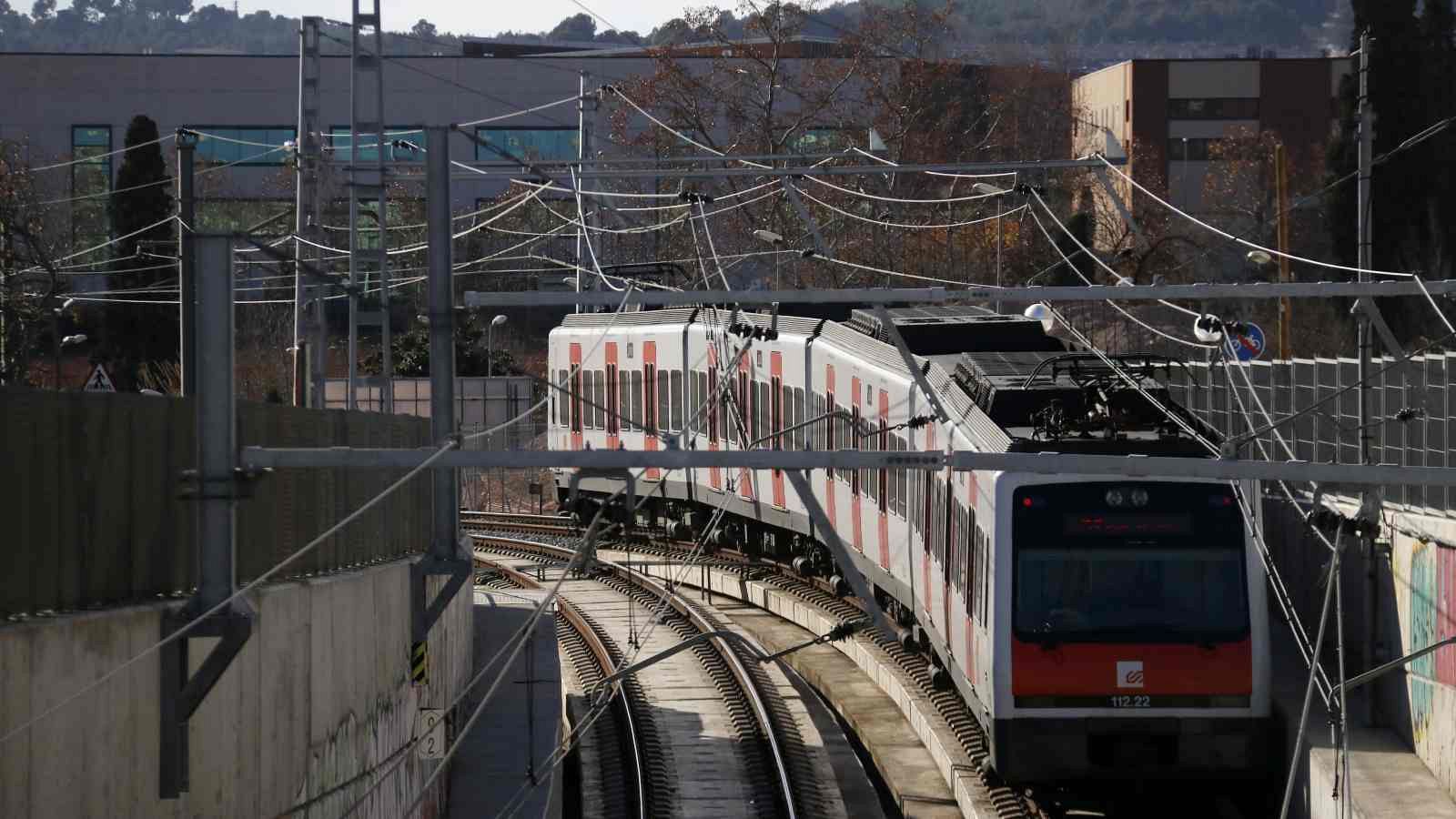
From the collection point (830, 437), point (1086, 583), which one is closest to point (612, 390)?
point (830, 437)

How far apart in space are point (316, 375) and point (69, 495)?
613 inches

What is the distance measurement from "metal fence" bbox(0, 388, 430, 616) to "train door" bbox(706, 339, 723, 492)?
54.3 ft

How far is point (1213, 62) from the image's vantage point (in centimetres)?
6794

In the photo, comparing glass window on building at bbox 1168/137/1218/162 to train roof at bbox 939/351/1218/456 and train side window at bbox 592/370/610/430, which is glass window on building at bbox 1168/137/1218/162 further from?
train roof at bbox 939/351/1218/456

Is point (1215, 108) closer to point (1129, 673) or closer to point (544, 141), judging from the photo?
point (544, 141)

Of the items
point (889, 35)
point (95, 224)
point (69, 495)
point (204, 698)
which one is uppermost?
point (889, 35)

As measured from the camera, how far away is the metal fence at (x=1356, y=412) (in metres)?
15.4

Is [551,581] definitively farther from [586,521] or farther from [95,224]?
[95,224]

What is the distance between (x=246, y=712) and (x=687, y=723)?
11021mm

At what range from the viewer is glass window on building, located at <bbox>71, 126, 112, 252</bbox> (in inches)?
2068

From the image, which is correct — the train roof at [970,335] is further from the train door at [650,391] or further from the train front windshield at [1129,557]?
the train door at [650,391]

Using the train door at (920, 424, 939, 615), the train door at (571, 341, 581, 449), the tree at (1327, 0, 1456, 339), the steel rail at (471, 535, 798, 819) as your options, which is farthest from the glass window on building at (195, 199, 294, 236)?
the train door at (920, 424, 939, 615)

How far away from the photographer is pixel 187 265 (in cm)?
1725

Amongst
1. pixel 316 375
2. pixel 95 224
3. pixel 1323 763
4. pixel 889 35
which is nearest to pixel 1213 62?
pixel 889 35
